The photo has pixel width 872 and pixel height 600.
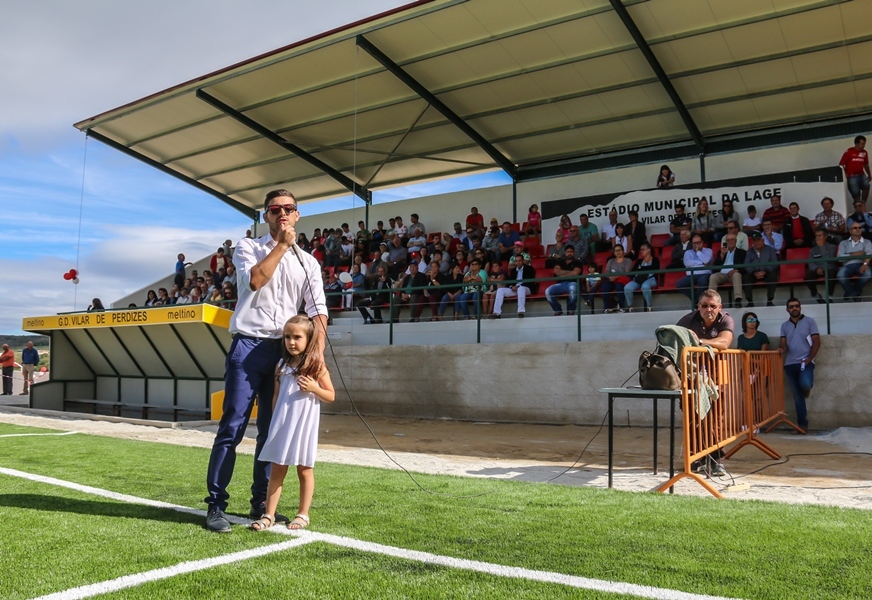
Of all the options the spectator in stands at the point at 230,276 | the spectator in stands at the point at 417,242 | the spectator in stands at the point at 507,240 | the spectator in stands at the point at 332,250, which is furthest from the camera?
the spectator in stands at the point at 230,276

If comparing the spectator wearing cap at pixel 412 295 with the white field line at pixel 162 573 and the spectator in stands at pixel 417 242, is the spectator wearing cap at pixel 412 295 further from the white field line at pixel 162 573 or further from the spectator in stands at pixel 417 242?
the white field line at pixel 162 573

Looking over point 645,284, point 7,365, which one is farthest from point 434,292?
point 7,365

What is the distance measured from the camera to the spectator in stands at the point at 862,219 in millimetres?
12883

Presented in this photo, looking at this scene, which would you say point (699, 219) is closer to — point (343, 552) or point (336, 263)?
point (336, 263)

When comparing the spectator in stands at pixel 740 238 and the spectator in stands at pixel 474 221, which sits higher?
the spectator in stands at pixel 474 221

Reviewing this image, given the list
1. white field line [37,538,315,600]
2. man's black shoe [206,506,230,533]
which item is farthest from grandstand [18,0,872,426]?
white field line [37,538,315,600]

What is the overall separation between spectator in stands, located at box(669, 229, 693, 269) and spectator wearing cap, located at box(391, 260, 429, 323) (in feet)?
17.0

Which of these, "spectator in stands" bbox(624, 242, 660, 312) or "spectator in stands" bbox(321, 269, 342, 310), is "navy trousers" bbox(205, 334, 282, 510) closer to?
"spectator in stands" bbox(624, 242, 660, 312)

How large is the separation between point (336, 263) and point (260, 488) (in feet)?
50.9

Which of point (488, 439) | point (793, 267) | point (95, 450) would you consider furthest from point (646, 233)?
point (95, 450)

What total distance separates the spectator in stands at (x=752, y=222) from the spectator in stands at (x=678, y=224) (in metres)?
1.08

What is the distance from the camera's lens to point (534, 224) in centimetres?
1778

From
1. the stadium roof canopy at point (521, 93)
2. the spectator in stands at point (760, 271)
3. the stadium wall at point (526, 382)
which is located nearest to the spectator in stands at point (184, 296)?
the stadium roof canopy at point (521, 93)

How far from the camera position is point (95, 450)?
338 inches
